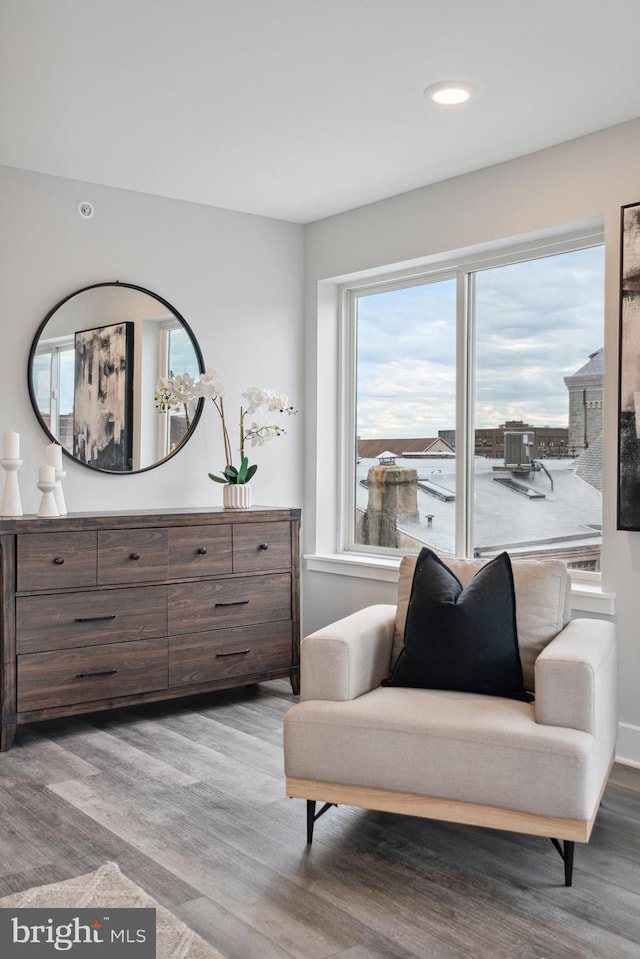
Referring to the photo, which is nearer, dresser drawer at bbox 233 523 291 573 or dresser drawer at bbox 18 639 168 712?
dresser drawer at bbox 18 639 168 712

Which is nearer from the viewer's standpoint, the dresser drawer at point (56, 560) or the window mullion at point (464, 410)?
the dresser drawer at point (56, 560)

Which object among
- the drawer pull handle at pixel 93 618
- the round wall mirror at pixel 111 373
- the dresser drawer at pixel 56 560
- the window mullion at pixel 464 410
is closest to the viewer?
the dresser drawer at pixel 56 560

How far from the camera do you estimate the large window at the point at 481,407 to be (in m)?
3.72

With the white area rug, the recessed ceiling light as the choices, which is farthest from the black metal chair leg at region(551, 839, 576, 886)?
the recessed ceiling light

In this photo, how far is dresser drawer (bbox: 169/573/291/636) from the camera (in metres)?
3.88

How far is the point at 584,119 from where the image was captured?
3320 mm

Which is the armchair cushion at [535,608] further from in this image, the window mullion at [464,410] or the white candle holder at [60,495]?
the white candle holder at [60,495]

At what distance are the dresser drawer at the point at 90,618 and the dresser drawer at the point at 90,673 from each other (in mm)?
40

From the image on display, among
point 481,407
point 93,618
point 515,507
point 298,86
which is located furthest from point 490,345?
point 93,618

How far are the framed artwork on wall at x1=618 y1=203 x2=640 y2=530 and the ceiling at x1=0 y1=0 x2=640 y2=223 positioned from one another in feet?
1.51

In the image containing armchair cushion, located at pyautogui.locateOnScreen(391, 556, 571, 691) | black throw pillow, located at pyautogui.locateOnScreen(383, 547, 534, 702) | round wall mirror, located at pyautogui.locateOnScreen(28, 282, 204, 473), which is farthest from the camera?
round wall mirror, located at pyautogui.locateOnScreen(28, 282, 204, 473)

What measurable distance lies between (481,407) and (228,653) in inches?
66.2

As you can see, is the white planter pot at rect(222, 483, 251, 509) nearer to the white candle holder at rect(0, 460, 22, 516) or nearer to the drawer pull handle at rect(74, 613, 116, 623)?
the drawer pull handle at rect(74, 613, 116, 623)

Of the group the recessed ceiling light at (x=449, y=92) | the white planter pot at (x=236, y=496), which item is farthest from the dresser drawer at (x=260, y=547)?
the recessed ceiling light at (x=449, y=92)
